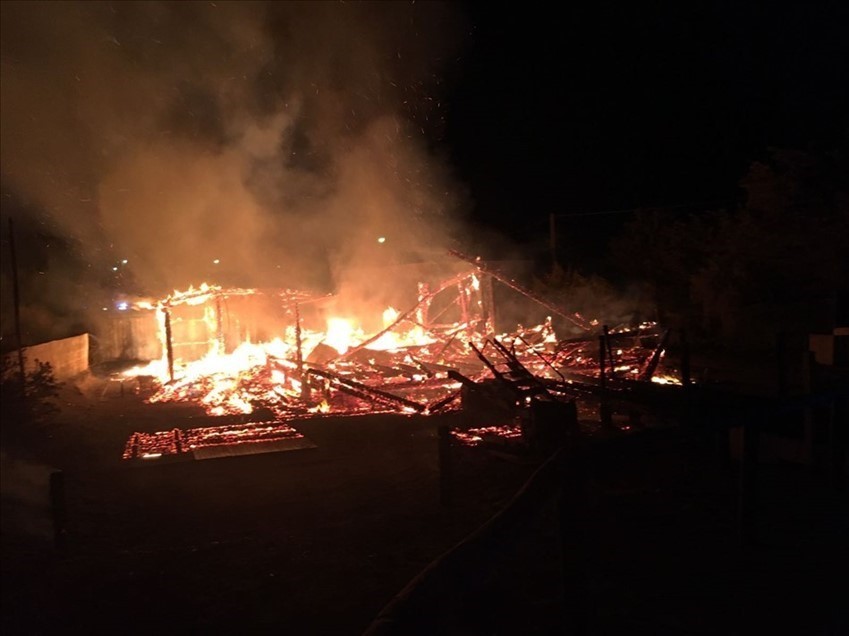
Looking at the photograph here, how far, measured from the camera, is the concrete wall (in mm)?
13875

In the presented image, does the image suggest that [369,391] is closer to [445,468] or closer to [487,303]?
[445,468]

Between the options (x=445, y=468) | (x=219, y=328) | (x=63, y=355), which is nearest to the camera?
(x=445, y=468)

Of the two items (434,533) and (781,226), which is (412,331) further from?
(434,533)

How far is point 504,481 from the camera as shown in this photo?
7.25 meters

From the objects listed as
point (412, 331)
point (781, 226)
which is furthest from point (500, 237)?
point (781, 226)

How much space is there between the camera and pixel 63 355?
16141 mm

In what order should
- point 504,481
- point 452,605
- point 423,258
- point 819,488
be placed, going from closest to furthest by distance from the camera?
1. point 452,605
2. point 819,488
3. point 504,481
4. point 423,258

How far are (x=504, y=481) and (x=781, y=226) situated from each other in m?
9.73

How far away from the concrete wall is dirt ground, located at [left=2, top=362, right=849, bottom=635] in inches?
231

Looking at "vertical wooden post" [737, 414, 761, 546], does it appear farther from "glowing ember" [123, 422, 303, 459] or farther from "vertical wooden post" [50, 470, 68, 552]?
"glowing ember" [123, 422, 303, 459]

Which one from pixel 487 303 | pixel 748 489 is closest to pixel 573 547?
pixel 748 489

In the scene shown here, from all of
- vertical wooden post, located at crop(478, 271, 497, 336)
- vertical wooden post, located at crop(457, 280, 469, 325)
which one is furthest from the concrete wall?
vertical wooden post, located at crop(478, 271, 497, 336)

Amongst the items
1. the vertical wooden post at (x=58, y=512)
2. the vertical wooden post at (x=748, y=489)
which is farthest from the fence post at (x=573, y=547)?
the vertical wooden post at (x=58, y=512)

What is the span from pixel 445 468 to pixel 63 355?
12666mm
